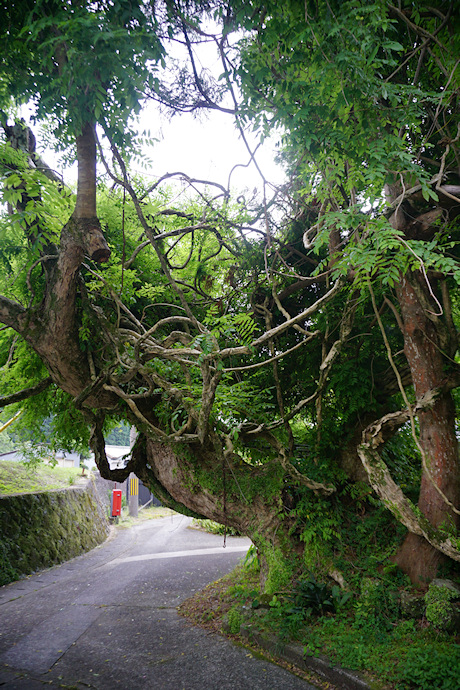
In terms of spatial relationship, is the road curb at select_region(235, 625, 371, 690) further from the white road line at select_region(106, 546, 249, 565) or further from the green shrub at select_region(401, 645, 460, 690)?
the white road line at select_region(106, 546, 249, 565)

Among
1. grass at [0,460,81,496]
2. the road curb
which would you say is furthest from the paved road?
grass at [0,460,81,496]

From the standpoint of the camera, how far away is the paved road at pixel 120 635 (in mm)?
3736

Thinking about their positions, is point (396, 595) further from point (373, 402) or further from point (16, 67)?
point (16, 67)

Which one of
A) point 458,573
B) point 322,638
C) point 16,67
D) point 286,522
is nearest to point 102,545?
point 286,522

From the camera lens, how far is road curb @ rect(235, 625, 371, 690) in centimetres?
338

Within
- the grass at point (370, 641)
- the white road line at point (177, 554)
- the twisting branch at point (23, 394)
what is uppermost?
the twisting branch at point (23, 394)

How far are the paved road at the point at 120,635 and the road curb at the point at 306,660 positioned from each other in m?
0.16

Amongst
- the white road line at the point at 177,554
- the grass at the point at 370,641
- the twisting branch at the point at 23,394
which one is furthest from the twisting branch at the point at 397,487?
the white road line at the point at 177,554

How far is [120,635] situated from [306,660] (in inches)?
92.3

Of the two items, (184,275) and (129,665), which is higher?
(184,275)

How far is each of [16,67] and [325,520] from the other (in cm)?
554

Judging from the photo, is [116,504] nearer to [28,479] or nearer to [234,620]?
[28,479]

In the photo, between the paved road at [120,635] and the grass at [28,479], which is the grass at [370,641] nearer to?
the paved road at [120,635]

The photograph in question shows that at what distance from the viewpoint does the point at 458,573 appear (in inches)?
164
